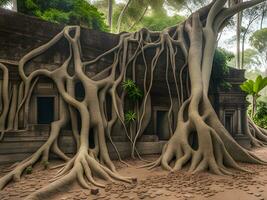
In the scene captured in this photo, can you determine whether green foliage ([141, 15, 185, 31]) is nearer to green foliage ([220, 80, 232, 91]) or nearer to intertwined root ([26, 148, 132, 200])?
green foliage ([220, 80, 232, 91])

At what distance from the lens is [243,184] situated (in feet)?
18.4

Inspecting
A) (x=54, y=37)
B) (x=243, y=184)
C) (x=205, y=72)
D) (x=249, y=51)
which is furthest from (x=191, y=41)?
(x=249, y=51)

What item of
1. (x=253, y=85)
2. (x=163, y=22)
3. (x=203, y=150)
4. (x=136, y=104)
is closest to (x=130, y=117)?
(x=136, y=104)

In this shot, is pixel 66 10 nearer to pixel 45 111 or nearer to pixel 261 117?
pixel 45 111

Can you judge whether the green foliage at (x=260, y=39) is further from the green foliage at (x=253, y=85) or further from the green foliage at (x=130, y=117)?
the green foliage at (x=130, y=117)

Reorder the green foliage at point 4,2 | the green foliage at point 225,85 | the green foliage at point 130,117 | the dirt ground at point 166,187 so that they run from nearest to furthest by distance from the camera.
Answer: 1. the dirt ground at point 166,187
2. the green foliage at point 130,117
3. the green foliage at point 225,85
4. the green foliage at point 4,2

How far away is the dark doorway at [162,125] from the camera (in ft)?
30.7

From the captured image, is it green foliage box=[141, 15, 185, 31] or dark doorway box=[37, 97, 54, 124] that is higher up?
green foliage box=[141, 15, 185, 31]

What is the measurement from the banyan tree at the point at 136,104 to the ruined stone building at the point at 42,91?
0.21 m

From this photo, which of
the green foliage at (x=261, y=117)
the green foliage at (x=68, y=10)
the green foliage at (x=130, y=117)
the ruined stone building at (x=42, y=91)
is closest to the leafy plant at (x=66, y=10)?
the green foliage at (x=68, y=10)

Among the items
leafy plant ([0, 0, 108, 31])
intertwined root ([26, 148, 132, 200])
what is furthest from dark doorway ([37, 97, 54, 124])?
leafy plant ([0, 0, 108, 31])

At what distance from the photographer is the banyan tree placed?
661 centimetres

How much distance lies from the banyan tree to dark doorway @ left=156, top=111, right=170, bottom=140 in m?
0.41

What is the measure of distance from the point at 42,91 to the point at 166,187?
14.9 ft
